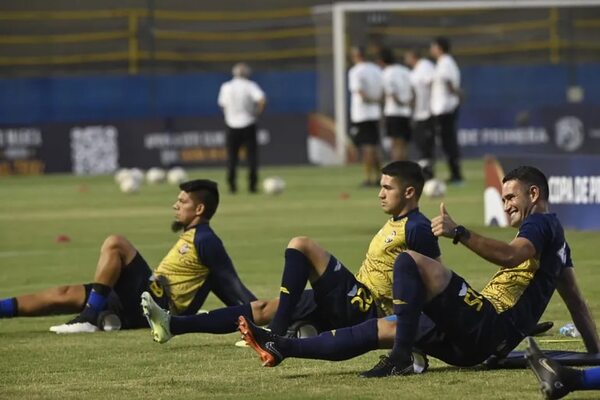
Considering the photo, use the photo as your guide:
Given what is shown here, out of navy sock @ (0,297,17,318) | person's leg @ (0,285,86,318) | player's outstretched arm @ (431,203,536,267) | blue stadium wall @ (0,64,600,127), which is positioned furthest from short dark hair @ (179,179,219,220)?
blue stadium wall @ (0,64,600,127)

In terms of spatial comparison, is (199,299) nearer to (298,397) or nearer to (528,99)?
(298,397)

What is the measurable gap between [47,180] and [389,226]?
25008 mm

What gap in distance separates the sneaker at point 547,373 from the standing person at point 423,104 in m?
21.5

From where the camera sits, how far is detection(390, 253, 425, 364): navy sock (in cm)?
861

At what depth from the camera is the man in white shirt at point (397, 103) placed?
95.6 ft

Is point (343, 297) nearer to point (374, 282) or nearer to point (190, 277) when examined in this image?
point (374, 282)

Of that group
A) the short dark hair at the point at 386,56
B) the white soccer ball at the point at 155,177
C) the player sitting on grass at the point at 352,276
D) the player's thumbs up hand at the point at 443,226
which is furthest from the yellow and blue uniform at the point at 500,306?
the white soccer ball at the point at 155,177

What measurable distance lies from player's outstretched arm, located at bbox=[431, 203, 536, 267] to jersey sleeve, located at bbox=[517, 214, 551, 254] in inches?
1.9

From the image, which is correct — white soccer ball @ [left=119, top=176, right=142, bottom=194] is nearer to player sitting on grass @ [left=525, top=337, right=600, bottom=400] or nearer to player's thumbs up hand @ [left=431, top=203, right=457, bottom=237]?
player's thumbs up hand @ [left=431, top=203, right=457, bottom=237]

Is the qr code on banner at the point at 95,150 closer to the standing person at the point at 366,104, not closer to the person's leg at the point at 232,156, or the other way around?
the person's leg at the point at 232,156

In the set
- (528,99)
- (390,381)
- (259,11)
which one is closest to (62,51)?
(259,11)

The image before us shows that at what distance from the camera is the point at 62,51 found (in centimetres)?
4162

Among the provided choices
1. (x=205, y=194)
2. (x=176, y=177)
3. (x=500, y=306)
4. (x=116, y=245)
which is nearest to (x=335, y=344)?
(x=500, y=306)

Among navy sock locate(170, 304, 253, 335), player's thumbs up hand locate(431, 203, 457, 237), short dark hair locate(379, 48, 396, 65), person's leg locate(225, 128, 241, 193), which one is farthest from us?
short dark hair locate(379, 48, 396, 65)
